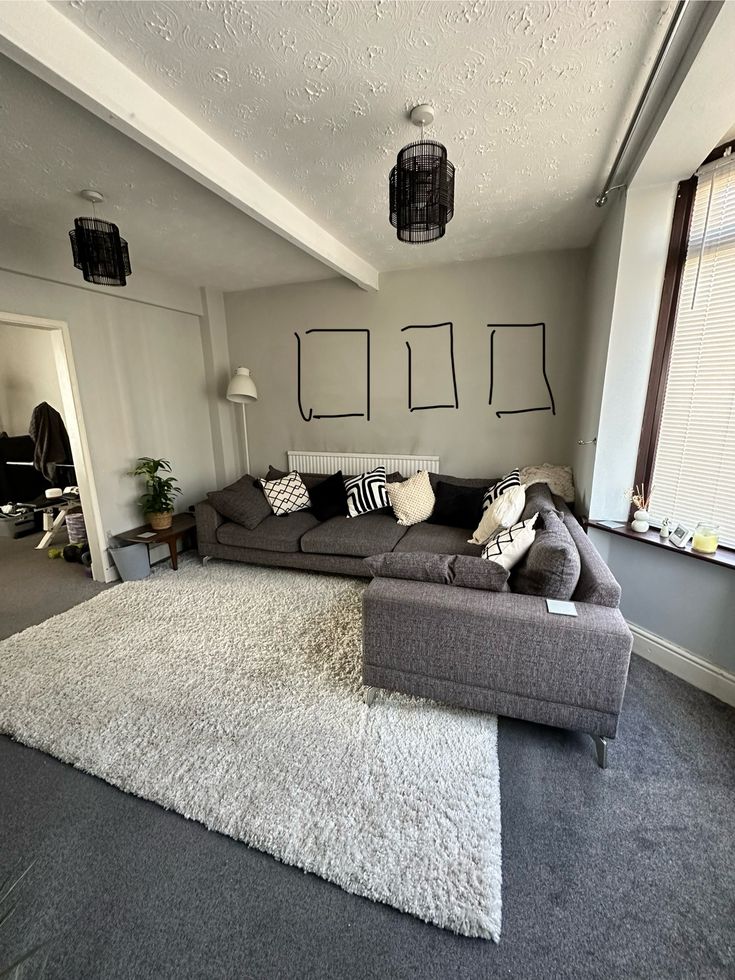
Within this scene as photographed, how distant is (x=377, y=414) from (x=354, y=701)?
9.03 ft

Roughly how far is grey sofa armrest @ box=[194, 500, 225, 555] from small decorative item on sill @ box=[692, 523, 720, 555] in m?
3.37

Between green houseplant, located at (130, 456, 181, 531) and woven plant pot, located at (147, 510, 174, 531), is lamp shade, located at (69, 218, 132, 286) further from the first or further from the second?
woven plant pot, located at (147, 510, 174, 531)

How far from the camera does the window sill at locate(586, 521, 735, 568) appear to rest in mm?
1958

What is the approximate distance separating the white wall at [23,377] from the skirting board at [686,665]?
6126mm

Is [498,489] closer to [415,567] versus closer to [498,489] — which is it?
[498,489]

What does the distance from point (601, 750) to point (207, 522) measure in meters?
3.14

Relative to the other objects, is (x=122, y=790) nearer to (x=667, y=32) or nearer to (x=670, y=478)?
(x=670, y=478)

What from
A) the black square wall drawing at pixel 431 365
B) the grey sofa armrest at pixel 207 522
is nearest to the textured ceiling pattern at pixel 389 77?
the black square wall drawing at pixel 431 365

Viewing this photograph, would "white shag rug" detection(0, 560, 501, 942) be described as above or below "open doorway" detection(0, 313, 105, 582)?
below

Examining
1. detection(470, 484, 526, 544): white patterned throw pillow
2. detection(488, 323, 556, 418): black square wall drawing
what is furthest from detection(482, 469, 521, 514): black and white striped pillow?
detection(488, 323, 556, 418): black square wall drawing

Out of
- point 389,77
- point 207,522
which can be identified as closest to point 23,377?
point 207,522

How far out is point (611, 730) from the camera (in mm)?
1553

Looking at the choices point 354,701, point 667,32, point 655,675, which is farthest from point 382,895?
point 667,32

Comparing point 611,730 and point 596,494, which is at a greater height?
point 596,494
